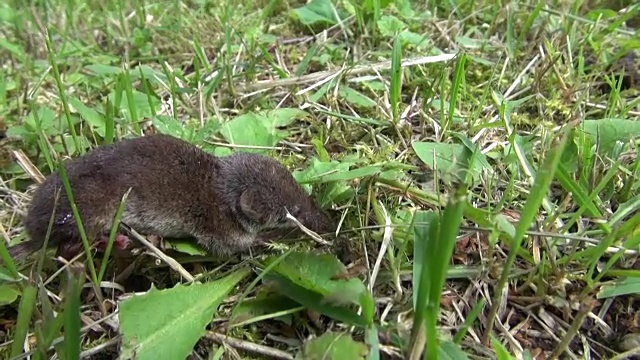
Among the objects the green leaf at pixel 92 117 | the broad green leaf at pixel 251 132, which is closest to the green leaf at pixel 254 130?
the broad green leaf at pixel 251 132

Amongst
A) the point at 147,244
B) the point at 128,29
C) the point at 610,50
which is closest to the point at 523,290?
the point at 147,244

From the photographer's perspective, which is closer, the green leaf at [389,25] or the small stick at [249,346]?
the small stick at [249,346]

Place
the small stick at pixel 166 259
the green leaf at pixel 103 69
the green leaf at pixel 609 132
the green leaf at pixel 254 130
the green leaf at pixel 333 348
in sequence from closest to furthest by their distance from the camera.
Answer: the green leaf at pixel 333 348
the small stick at pixel 166 259
the green leaf at pixel 609 132
the green leaf at pixel 254 130
the green leaf at pixel 103 69

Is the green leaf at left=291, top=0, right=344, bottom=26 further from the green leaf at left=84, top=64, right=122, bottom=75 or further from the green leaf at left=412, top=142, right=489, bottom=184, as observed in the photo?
the green leaf at left=412, top=142, right=489, bottom=184

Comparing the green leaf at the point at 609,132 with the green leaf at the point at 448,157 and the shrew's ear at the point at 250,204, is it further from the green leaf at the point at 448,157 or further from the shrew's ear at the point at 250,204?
the shrew's ear at the point at 250,204

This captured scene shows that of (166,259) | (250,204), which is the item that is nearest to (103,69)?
(250,204)

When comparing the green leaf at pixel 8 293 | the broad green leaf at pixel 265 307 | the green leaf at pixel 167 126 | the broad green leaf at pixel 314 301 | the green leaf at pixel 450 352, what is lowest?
the broad green leaf at pixel 265 307

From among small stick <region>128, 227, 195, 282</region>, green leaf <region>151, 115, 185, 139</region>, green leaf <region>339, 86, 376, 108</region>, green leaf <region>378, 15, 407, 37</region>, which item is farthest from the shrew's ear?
green leaf <region>378, 15, 407, 37</region>

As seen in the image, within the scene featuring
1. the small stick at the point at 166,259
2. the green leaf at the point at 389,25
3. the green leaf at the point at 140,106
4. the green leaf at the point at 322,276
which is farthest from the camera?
the green leaf at the point at 389,25
